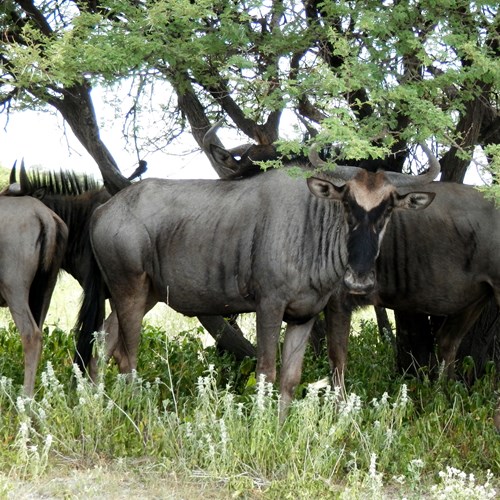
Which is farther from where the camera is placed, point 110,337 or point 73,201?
point 73,201

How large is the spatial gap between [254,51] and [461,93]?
64.8 inches

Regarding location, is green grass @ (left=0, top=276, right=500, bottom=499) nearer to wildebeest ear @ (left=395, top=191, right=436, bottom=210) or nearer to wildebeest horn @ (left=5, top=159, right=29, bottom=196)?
wildebeest ear @ (left=395, top=191, right=436, bottom=210)

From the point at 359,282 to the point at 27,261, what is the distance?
8.33ft

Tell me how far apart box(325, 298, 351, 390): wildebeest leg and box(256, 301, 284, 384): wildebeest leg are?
2.22 feet

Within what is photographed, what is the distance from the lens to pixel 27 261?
27.1 ft

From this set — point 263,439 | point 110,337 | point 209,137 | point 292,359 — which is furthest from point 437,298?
point 110,337

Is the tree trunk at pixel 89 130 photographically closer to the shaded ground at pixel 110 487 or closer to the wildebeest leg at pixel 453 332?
the wildebeest leg at pixel 453 332

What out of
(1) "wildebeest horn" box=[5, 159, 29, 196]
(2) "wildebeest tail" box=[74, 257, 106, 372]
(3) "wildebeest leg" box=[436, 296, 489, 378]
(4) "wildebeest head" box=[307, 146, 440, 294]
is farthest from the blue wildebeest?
(3) "wildebeest leg" box=[436, 296, 489, 378]

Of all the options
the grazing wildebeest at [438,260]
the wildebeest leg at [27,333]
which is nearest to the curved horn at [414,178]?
the grazing wildebeest at [438,260]

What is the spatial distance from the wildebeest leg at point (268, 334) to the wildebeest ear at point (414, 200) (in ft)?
3.73

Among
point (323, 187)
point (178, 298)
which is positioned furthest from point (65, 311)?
point (323, 187)

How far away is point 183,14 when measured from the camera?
762 centimetres

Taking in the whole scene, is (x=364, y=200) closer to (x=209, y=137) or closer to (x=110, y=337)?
(x=209, y=137)

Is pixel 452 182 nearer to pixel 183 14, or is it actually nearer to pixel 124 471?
pixel 183 14
